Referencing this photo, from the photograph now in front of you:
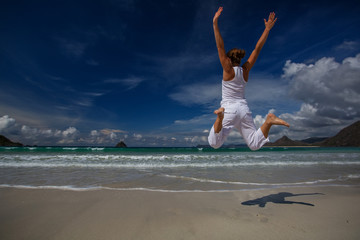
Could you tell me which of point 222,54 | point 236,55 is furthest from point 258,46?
point 222,54

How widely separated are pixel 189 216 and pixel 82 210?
1.94 metres

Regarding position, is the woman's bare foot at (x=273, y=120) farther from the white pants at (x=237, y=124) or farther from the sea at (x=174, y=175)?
the sea at (x=174, y=175)

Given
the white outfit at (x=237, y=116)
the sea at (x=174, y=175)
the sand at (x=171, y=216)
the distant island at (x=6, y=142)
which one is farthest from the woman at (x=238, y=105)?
the distant island at (x=6, y=142)

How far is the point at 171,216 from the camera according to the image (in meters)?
3.06

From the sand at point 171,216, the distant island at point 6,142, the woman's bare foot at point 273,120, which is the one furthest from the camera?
the distant island at point 6,142

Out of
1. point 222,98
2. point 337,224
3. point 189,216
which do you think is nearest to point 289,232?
point 337,224

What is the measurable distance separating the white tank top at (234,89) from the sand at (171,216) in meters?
2.07

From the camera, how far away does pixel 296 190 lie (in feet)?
16.3

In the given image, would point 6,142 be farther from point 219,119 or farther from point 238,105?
point 238,105

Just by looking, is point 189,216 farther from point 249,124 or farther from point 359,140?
point 359,140

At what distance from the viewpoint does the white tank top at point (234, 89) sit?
332cm

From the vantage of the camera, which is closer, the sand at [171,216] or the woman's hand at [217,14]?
the sand at [171,216]

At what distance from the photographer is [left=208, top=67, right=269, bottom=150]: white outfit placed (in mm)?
3291

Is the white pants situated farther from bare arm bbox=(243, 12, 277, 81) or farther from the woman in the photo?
bare arm bbox=(243, 12, 277, 81)
